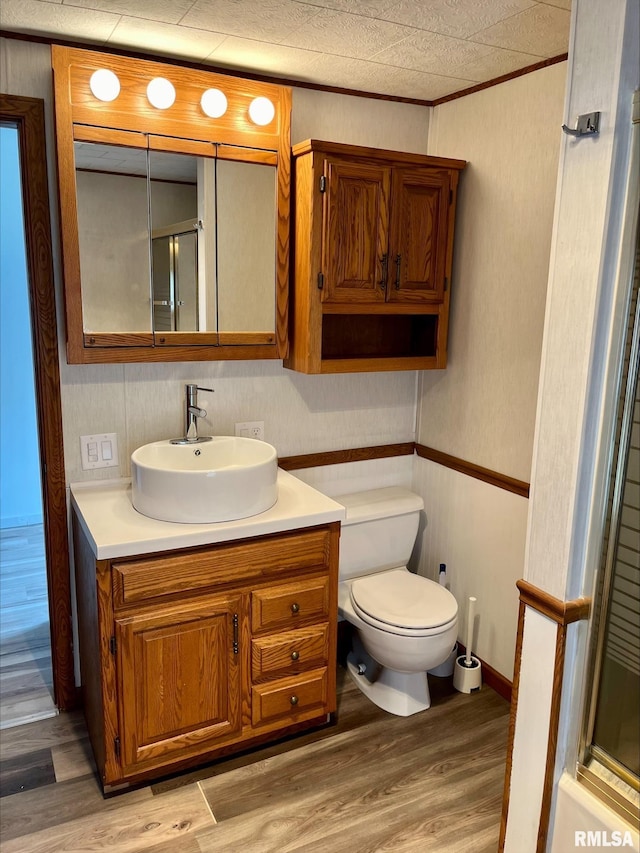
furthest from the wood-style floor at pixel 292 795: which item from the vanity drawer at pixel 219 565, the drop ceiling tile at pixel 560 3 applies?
the drop ceiling tile at pixel 560 3

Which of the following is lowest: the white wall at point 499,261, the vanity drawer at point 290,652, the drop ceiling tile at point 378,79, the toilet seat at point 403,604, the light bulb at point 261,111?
the vanity drawer at point 290,652

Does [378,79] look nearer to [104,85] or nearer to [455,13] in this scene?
[455,13]

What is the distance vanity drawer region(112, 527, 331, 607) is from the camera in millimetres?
1970

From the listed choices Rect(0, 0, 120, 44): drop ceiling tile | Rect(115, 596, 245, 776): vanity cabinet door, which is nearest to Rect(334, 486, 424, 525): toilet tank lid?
Rect(115, 596, 245, 776): vanity cabinet door

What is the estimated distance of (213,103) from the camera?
2262 millimetres

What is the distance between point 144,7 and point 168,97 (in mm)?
369

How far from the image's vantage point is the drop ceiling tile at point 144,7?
180 cm

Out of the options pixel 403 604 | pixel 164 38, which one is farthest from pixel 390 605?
pixel 164 38

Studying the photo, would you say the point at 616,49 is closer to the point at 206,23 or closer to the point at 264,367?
the point at 206,23

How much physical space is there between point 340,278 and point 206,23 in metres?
0.88

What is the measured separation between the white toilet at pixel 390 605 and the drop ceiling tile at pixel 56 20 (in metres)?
1.81

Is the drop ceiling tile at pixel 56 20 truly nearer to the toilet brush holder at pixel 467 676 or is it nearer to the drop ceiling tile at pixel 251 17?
the drop ceiling tile at pixel 251 17

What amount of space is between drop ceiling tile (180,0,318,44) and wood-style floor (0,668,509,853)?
7.39 ft

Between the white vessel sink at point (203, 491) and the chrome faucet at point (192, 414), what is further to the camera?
the chrome faucet at point (192, 414)
